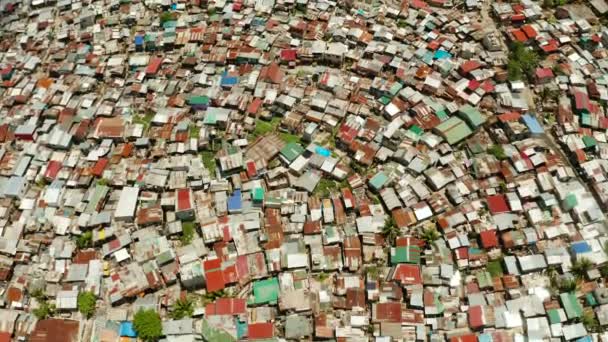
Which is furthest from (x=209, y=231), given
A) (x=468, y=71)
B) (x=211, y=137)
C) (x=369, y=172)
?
(x=468, y=71)

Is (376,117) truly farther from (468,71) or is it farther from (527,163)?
(527,163)

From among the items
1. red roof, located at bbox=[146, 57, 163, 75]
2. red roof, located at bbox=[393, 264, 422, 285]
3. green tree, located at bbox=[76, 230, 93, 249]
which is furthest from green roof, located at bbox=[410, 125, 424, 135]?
green tree, located at bbox=[76, 230, 93, 249]

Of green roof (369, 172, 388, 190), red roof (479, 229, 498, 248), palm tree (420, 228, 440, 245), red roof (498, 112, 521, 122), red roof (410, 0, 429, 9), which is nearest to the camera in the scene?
red roof (479, 229, 498, 248)

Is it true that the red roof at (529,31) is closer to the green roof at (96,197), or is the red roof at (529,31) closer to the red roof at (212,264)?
the red roof at (212,264)

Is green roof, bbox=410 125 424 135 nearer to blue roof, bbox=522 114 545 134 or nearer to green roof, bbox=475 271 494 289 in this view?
blue roof, bbox=522 114 545 134

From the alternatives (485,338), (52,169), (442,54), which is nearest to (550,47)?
(442,54)

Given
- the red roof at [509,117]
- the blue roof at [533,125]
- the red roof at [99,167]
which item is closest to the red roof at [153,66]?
the red roof at [99,167]
